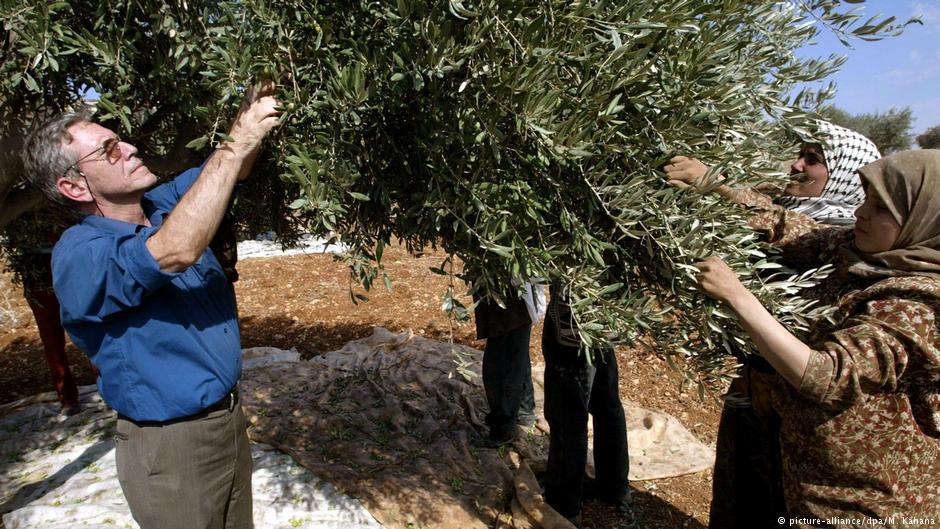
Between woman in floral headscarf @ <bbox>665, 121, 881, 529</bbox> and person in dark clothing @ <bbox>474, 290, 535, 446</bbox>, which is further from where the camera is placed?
person in dark clothing @ <bbox>474, 290, 535, 446</bbox>

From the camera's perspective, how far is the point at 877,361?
1.89m

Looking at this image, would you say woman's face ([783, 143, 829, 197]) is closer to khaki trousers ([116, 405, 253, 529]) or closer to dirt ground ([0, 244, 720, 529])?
dirt ground ([0, 244, 720, 529])

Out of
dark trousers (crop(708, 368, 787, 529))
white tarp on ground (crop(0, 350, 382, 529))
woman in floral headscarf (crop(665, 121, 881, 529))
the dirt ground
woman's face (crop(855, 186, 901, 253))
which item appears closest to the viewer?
woman's face (crop(855, 186, 901, 253))

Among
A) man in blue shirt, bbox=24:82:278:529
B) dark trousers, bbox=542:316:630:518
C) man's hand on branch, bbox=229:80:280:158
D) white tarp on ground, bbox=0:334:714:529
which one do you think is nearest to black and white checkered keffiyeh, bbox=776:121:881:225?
dark trousers, bbox=542:316:630:518

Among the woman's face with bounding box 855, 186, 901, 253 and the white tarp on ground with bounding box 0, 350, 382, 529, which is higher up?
the woman's face with bounding box 855, 186, 901, 253

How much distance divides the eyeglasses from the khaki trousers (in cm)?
103

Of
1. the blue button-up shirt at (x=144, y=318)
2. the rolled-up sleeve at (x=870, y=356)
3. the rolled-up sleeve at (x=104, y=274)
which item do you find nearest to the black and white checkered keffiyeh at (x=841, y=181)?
the rolled-up sleeve at (x=870, y=356)

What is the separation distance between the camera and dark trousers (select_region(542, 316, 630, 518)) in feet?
11.6

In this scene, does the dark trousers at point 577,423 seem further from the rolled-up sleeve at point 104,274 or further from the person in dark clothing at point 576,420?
the rolled-up sleeve at point 104,274

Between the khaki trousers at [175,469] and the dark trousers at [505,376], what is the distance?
8.47ft

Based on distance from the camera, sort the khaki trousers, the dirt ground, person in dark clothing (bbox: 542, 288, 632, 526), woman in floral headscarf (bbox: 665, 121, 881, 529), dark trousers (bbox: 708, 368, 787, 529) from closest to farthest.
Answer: the khaki trousers, woman in floral headscarf (bbox: 665, 121, 881, 529), dark trousers (bbox: 708, 368, 787, 529), person in dark clothing (bbox: 542, 288, 632, 526), the dirt ground

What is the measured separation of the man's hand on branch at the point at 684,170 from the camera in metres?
1.94

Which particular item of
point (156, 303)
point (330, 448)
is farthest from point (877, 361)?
point (330, 448)

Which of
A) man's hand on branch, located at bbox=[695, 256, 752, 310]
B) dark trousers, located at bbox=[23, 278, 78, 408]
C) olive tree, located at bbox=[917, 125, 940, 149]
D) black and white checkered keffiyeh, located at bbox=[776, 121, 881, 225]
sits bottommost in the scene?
dark trousers, located at bbox=[23, 278, 78, 408]
